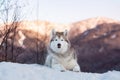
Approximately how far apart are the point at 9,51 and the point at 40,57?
1.86m

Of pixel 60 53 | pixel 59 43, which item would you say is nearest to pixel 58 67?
pixel 60 53

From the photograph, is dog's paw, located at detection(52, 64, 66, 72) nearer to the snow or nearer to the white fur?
the white fur

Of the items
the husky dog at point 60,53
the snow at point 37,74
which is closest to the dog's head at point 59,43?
the husky dog at point 60,53

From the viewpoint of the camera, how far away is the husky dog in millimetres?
8805

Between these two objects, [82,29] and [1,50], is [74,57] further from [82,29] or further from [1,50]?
[82,29]

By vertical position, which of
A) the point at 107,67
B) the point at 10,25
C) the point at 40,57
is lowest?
the point at 107,67

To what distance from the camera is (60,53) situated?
29.2 feet

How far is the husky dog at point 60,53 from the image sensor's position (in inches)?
347

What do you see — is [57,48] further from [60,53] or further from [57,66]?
[57,66]

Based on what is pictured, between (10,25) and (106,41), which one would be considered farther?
(106,41)

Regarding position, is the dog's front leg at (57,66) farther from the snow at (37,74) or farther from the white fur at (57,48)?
the snow at (37,74)

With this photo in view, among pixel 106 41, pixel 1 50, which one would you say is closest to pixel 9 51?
pixel 1 50

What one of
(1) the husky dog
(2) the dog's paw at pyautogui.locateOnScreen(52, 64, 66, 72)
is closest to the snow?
(2) the dog's paw at pyautogui.locateOnScreen(52, 64, 66, 72)

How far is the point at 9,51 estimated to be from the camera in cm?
1628
